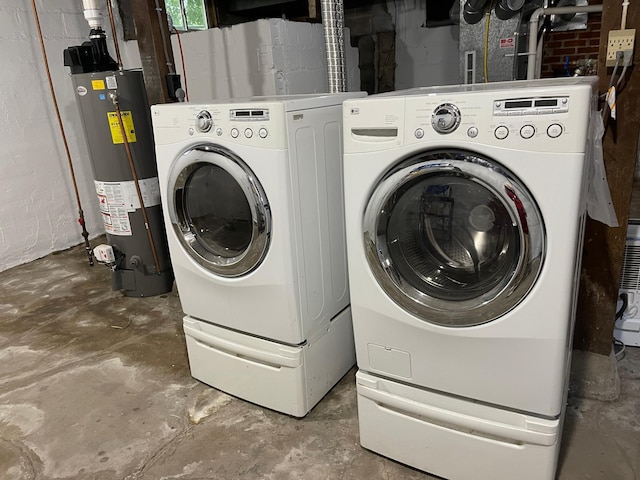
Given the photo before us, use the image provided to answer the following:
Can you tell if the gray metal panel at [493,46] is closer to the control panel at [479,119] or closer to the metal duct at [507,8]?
the metal duct at [507,8]

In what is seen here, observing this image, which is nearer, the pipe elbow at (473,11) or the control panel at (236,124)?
the control panel at (236,124)

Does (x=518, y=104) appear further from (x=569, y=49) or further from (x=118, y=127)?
(x=569, y=49)

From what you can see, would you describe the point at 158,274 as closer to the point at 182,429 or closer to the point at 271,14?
the point at 182,429

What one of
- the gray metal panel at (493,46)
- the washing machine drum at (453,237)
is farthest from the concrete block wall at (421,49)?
the washing machine drum at (453,237)

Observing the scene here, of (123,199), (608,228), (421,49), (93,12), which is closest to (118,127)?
(123,199)

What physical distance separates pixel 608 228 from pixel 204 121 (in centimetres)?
161

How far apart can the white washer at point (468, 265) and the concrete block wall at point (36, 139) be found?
3.29 m

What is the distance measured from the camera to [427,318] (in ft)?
4.73

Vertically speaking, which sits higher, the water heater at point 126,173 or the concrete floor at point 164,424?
the water heater at point 126,173

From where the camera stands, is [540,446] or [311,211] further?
[311,211]

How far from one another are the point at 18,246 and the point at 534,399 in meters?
3.83

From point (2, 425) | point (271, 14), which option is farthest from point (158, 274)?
point (271, 14)

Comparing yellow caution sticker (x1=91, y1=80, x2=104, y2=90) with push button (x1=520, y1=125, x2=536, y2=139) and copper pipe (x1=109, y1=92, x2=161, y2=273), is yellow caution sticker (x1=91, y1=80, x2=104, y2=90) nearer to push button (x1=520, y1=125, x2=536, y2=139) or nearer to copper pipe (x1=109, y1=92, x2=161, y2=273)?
copper pipe (x1=109, y1=92, x2=161, y2=273)

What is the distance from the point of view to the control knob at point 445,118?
1.26 meters
